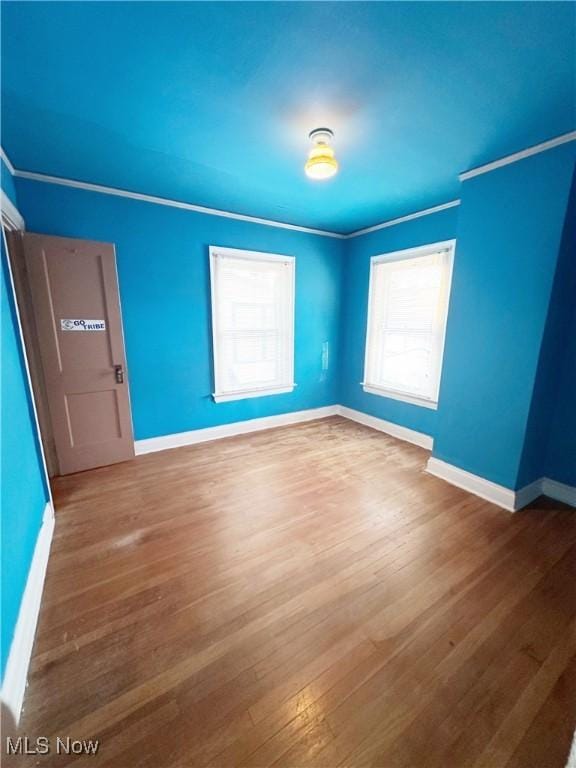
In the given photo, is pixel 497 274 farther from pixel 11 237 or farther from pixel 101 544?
pixel 11 237

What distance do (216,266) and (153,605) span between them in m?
3.13

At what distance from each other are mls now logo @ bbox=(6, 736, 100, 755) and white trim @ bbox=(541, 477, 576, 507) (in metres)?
3.30

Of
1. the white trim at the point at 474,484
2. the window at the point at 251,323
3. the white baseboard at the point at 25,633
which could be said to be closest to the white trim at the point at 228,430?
the window at the point at 251,323

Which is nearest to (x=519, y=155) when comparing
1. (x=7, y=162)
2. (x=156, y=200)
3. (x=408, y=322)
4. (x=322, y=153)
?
(x=322, y=153)

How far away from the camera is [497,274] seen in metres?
2.29

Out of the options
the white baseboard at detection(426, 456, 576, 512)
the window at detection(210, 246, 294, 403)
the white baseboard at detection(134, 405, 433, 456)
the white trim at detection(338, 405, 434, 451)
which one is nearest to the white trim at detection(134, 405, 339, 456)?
the white baseboard at detection(134, 405, 433, 456)

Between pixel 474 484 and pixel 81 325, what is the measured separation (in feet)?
12.6

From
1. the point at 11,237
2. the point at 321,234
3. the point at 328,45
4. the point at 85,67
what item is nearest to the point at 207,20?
the point at 328,45

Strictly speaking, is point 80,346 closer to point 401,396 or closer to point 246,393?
point 246,393

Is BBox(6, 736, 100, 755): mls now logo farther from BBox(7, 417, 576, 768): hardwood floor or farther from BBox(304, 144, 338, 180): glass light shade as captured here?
BBox(304, 144, 338, 180): glass light shade

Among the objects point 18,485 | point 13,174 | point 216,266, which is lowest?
point 18,485

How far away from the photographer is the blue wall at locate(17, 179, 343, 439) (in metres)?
2.70

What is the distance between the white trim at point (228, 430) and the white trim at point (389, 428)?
263 millimetres

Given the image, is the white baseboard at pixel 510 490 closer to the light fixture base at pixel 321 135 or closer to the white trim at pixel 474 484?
the white trim at pixel 474 484
